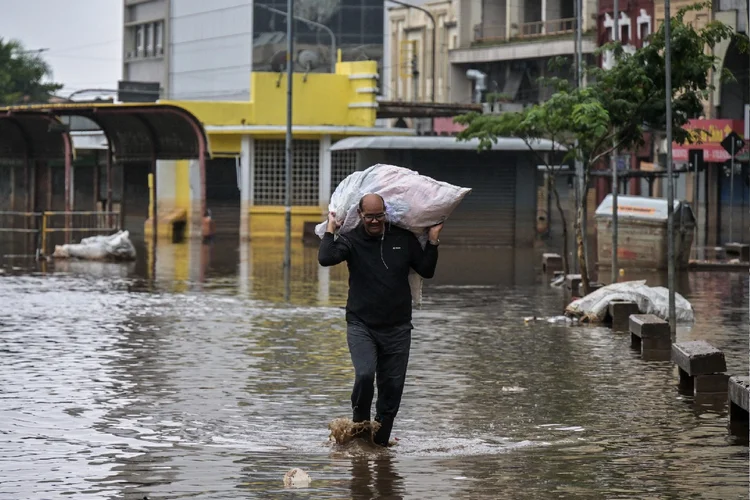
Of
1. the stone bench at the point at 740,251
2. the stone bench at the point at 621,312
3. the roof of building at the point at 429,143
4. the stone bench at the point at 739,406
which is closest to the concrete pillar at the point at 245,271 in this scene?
the roof of building at the point at 429,143

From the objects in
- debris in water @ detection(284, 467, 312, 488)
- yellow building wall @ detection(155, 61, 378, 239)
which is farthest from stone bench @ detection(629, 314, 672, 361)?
yellow building wall @ detection(155, 61, 378, 239)

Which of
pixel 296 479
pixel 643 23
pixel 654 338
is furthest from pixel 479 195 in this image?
pixel 296 479

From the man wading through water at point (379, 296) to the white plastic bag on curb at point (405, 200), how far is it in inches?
3.2

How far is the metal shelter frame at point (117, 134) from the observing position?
135ft

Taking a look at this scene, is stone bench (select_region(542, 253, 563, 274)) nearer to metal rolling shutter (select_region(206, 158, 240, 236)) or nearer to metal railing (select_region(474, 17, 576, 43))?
metal rolling shutter (select_region(206, 158, 240, 236))

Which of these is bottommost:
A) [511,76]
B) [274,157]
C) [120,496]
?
[120,496]

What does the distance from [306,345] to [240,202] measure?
118ft

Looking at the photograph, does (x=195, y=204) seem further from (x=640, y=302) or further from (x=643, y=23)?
(x=640, y=302)

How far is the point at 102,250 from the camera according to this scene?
3394cm

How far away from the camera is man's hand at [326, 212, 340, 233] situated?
33.6ft

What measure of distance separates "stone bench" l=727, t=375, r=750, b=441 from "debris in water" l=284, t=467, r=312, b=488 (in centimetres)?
322

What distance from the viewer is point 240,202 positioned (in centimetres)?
5262

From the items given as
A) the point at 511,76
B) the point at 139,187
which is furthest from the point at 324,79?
the point at 511,76

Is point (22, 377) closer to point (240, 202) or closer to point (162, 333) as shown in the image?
point (162, 333)
